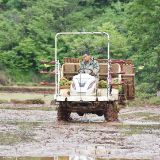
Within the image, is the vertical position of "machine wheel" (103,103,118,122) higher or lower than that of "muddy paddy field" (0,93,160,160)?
higher

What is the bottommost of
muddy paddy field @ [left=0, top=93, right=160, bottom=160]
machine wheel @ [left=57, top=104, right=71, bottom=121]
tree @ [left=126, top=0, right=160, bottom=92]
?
muddy paddy field @ [left=0, top=93, right=160, bottom=160]

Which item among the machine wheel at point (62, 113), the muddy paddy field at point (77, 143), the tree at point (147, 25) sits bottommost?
the muddy paddy field at point (77, 143)

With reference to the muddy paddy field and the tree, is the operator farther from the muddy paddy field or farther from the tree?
the tree

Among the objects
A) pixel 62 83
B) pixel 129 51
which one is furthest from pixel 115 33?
pixel 62 83

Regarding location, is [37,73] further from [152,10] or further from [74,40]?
[152,10]

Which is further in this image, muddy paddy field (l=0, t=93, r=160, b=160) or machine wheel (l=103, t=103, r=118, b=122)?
machine wheel (l=103, t=103, r=118, b=122)

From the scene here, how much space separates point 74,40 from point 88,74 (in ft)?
118

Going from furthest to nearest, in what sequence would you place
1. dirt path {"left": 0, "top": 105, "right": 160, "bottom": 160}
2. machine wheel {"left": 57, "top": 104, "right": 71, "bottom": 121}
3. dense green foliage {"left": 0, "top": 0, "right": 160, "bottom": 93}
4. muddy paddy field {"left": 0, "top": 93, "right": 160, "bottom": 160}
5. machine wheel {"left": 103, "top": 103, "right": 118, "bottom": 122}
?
dense green foliage {"left": 0, "top": 0, "right": 160, "bottom": 93}
machine wheel {"left": 57, "top": 104, "right": 71, "bottom": 121}
machine wheel {"left": 103, "top": 103, "right": 118, "bottom": 122}
dirt path {"left": 0, "top": 105, "right": 160, "bottom": 160}
muddy paddy field {"left": 0, "top": 93, "right": 160, "bottom": 160}

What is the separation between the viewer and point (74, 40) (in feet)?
163

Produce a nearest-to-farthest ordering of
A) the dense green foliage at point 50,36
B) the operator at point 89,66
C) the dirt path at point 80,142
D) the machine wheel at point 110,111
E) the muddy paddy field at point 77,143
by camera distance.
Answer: the muddy paddy field at point 77,143 → the dirt path at point 80,142 → the machine wheel at point 110,111 → the operator at point 89,66 → the dense green foliage at point 50,36

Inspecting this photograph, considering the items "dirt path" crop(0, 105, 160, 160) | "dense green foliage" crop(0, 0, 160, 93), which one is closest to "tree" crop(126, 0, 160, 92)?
"dirt path" crop(0, 105, 160, 160)

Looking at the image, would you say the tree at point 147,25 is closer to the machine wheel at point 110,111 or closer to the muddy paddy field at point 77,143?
the machine wheel at point 110,111

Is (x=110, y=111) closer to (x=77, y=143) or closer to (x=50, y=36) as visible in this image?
(x=77, y=143)

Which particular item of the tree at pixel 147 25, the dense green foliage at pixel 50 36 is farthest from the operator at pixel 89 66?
the dense green foliage at pixel 50 36
